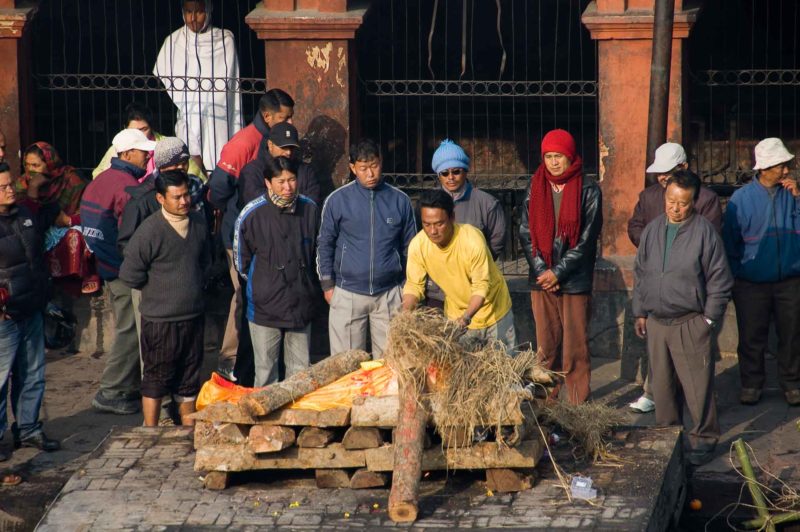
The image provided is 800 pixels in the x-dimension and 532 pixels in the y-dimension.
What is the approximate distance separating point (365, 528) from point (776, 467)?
296 cm

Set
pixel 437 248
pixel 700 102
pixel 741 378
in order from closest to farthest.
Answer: pixel 437 248, pixel 741 378, pixel 700 102

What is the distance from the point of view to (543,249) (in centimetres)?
920

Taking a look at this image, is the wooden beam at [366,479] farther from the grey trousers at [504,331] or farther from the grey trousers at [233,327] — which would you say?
the grey trousers at [233,327]

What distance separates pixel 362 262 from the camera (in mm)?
9141

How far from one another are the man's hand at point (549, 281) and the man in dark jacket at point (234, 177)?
2146mm

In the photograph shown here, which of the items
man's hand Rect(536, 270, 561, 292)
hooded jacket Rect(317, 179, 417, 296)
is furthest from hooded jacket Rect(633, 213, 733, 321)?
hooded jacket Rect(317, 179, 417, 296)

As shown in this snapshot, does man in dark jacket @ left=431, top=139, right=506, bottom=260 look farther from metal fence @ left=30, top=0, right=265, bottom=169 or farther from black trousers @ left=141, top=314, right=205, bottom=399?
metal fence @ left=30, top=0, right=265, bottom=169

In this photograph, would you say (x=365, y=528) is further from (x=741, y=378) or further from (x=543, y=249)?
(x=741, y=378)

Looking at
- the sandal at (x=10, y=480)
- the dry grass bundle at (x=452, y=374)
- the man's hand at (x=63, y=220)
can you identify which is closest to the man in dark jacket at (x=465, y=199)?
the dry grass bundle at (x=452, y=374)

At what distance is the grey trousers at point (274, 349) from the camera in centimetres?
907

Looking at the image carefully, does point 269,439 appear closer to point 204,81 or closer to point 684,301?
point 684,301

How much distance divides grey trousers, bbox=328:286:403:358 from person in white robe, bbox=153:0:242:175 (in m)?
2.60

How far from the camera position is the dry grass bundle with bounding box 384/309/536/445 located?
699 centimetres

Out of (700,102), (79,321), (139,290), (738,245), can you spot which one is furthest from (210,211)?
(700,102)
